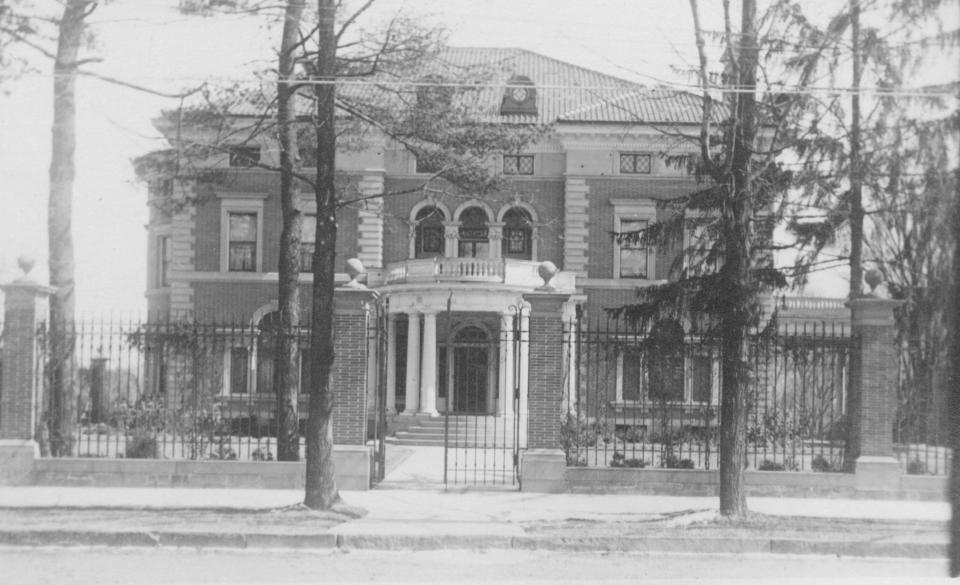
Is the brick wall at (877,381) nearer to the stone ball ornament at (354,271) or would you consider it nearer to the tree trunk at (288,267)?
the stone ball ornament at (354,271)

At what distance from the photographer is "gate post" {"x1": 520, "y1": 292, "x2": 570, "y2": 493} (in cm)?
1427

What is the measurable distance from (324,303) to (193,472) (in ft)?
12.9

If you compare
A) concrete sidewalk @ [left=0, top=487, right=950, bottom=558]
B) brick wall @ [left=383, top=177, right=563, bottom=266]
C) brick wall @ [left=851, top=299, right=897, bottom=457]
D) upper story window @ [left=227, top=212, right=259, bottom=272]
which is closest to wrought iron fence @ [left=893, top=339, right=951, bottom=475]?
brick wall @ [left=851, top=299, right=897, bottom=457]

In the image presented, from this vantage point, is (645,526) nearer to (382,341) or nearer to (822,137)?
(382,341)

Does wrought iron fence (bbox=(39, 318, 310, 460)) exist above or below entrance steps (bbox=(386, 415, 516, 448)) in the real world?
above

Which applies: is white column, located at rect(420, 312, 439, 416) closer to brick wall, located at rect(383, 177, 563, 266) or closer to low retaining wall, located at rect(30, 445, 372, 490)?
brick wall, located at rect(383, 177, 563, 266)

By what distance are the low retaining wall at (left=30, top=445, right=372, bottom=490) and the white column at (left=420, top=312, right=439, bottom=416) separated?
39.7 feet

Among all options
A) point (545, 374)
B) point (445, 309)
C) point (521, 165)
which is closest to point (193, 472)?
point (545, 374)

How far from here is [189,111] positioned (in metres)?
15.9

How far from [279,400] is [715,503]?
23.6ft

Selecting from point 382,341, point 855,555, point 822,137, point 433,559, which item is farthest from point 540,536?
point 822,137

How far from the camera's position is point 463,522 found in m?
11.8

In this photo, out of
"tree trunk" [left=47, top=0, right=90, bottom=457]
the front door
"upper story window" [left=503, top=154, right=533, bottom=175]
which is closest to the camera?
"tree trunk" [left=47, top=0, right=90, bottom=457]

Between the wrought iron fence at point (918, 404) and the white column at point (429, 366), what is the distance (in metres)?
13.4
